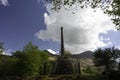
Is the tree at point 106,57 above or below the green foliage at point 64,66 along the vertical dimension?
above

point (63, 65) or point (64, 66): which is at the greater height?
point (63, 65)

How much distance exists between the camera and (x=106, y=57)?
9250 centimetres

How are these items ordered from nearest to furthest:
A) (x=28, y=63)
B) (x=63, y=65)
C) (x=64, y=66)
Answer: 1. (x=28, y=63)
2. (x=64, y=66)
3. (x=63, y=65)

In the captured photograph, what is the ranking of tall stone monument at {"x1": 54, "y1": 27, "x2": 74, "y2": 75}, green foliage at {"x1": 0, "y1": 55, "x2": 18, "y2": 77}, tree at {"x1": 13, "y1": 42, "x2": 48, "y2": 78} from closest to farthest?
tree at {"x1": 13, "y1": 42, "x2": 48, "y2": 78}
tall stone monument at {"x1": 54, "y1": 27, "x2": 74, "y2": 75}
green foliage at {"x1": 0, "y1": 55, "x2": 18, "y2": 77}

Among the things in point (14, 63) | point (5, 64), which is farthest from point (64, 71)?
point (5, 64)

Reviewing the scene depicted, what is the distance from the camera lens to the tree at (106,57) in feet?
304

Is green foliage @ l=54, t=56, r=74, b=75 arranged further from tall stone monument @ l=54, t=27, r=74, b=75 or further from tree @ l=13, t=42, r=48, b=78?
tree @ l=13, t=42, r=48, b=78

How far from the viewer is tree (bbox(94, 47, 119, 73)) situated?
9256 centimetres

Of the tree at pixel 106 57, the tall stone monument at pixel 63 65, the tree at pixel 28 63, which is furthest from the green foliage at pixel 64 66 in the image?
the tree at pixel 106 57

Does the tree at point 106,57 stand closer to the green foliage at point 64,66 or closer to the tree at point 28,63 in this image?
the green foliage at point 64,66

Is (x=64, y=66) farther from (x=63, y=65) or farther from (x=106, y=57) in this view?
(x=106, y=57)

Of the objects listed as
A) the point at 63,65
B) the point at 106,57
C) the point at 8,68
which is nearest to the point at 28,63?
the point at 63,65

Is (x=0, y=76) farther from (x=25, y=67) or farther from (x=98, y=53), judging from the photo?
(x=98, y=53)

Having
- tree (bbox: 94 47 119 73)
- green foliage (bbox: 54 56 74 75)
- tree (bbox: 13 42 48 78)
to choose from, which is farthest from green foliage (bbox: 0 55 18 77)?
tree (bbox: 94 47 119 73)
